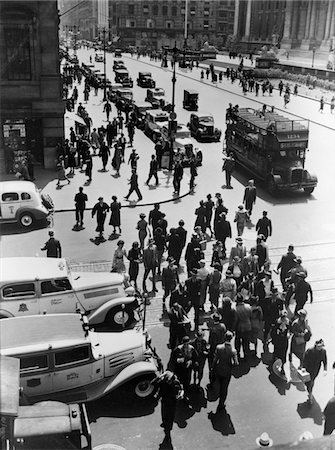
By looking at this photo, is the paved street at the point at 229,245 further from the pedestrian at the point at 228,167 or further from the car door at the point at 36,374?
the car door at the point at 36,374

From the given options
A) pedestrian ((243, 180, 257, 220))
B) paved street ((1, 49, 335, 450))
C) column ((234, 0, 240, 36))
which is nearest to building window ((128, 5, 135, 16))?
column ((234, 0, 240, 36))

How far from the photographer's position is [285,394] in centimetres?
1011

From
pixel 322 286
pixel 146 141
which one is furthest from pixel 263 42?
pixel 322 286

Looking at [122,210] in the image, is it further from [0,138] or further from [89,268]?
[0,138]

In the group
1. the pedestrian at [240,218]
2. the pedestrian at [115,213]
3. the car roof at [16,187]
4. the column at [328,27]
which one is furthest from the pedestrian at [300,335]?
the column at [328,27]

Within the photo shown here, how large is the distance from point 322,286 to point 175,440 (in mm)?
7426

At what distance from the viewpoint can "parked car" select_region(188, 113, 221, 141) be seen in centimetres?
3431

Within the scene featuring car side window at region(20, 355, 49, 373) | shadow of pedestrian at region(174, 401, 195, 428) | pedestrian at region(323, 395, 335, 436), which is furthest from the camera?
shadow of pedestrian at region(174, 401, 195, 428)

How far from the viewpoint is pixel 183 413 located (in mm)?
9516

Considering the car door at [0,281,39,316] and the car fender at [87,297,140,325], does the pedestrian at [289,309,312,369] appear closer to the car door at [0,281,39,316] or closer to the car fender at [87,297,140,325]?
the car fender at [87,297,140,325]

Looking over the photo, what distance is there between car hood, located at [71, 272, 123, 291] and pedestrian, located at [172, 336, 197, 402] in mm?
2999

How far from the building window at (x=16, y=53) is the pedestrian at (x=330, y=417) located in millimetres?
19704

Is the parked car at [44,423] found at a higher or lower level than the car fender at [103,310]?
higher

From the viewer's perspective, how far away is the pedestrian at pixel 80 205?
18.3m
